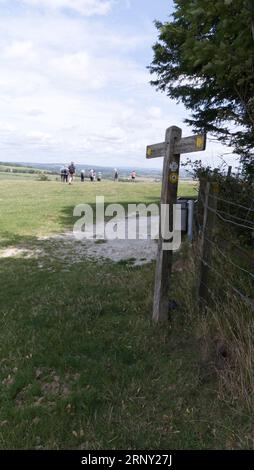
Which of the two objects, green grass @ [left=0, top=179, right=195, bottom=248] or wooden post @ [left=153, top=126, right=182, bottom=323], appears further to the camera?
green grass @ [left=0, top=179, right=195, bottom=248]

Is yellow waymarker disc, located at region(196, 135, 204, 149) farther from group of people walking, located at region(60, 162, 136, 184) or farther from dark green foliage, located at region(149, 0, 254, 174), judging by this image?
group of people walking, located at region(60, 162, 136, 184)

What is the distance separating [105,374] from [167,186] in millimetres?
2400

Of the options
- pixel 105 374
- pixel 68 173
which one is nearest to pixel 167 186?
pixel 105 374

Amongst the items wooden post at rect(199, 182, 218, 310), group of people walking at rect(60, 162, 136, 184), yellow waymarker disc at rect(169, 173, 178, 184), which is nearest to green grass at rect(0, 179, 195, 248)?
group of people walking at rect(60, 162, 136, 184)

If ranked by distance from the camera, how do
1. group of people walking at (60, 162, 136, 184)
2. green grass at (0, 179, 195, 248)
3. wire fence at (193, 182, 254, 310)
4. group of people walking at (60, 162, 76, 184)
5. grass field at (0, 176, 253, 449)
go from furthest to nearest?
group of people walking at (60, 162, 136, 184)
group of people walking at (60, 162, 76, 184)
green grass at (0, 179, 195, 248)
wire fence at (193, 182, 254, 310)
grass field at (0, 176, 253, 449)

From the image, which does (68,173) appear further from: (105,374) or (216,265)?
(105,374)

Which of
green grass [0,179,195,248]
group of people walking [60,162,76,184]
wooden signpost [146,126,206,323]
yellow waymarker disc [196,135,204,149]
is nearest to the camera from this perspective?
yellow waymarker disc [196,135,204,149]

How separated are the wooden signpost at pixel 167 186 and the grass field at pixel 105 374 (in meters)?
0.24

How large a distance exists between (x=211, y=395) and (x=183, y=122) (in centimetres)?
819

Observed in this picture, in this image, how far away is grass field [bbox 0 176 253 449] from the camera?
3404 millimetres

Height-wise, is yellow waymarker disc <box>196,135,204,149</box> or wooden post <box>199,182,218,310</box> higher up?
yellow waymarker disc <box>196,135,204,149</box>

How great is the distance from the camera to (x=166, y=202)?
523cm
